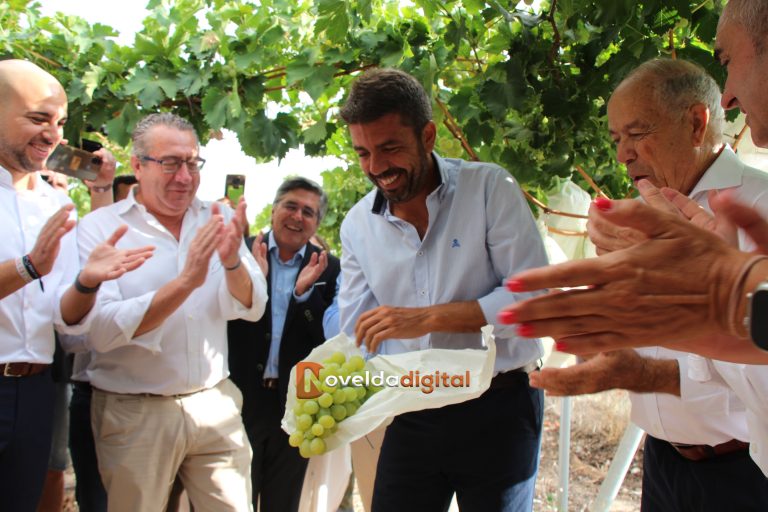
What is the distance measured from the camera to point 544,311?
1.01m

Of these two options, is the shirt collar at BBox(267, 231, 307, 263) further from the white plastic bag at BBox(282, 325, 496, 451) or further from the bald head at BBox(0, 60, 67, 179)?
the white plastic bag at BBox(282, 325, 496, 451)

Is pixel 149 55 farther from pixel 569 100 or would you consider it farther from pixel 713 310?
pixel 713 310

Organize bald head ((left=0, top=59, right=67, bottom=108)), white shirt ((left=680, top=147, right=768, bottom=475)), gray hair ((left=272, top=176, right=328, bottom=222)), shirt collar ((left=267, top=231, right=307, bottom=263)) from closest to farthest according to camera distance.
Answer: white shirt ((left=680, top=147, right=768, bottom=475)) < bald head ((left=0, top=59, right=67, bottom=108)) < shirt collar ((left=267, top=231, right=307, bottom=263)) < gray hair ((left=272, top=176, right=328, bottom=222))

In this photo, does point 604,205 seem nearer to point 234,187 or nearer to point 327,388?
point 327,388

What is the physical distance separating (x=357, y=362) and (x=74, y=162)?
2.14 metres

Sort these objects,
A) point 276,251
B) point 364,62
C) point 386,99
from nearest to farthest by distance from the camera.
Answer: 1. point 386,99
2. point 364,62
3. point 276,251

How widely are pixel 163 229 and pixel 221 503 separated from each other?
132 cm

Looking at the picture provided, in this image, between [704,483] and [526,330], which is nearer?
[526,330]

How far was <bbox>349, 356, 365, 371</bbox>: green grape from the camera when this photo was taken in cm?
235

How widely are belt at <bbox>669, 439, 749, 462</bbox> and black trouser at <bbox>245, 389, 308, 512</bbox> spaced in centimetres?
225

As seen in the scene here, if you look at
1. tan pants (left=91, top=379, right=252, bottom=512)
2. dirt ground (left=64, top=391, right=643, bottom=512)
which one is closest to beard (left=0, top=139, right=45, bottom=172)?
tan pants (left=91, top=379, right=252, bottom=512)

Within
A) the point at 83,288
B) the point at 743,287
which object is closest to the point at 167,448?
the point at 83,288

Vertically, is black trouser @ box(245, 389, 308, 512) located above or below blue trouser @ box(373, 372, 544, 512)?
below

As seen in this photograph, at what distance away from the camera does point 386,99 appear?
253cm
